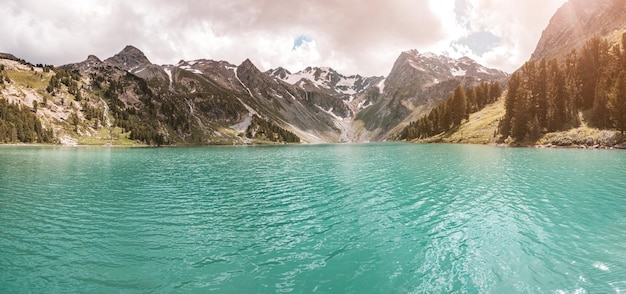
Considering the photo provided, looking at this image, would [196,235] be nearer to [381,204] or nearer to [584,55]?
[381,204]

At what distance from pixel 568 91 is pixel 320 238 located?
131 metres

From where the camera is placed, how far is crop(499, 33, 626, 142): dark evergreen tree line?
10212cm

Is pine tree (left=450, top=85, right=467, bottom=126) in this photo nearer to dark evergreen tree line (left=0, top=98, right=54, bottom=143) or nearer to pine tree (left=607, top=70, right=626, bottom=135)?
pine tree (left=607, top=70, right=626, bottom=135)

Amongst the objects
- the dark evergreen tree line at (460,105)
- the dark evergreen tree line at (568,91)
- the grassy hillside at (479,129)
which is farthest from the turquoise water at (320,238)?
the dark evergreen tree line at (460,105)

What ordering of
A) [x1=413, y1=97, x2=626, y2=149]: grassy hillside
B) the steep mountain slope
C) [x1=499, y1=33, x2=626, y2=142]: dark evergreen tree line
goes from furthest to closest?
[x1=499, y1=33, x2=626, y2=142]: dark evergreen tree line → the steep mountain slope → [x1=413, y1=97, x2=626, y2=149]: grassy hillside

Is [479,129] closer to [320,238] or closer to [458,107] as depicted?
[458,107]

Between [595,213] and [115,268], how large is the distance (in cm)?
3579

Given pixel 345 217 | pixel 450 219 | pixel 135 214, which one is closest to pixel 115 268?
pixel 135 214

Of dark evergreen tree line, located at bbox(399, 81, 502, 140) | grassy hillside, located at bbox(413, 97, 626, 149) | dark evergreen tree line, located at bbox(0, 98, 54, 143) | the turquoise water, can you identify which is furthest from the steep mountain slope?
dark evergreen tree line, located at bbox(0, 98, 54, 143)

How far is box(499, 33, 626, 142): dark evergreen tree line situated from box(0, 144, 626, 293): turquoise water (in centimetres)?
8621

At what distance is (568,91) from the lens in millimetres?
110688

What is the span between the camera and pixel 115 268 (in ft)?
54.6

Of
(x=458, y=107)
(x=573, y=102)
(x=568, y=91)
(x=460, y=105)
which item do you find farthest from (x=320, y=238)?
(x=458, y=107)

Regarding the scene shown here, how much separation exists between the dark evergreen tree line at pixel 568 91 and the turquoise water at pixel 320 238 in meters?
86.2
